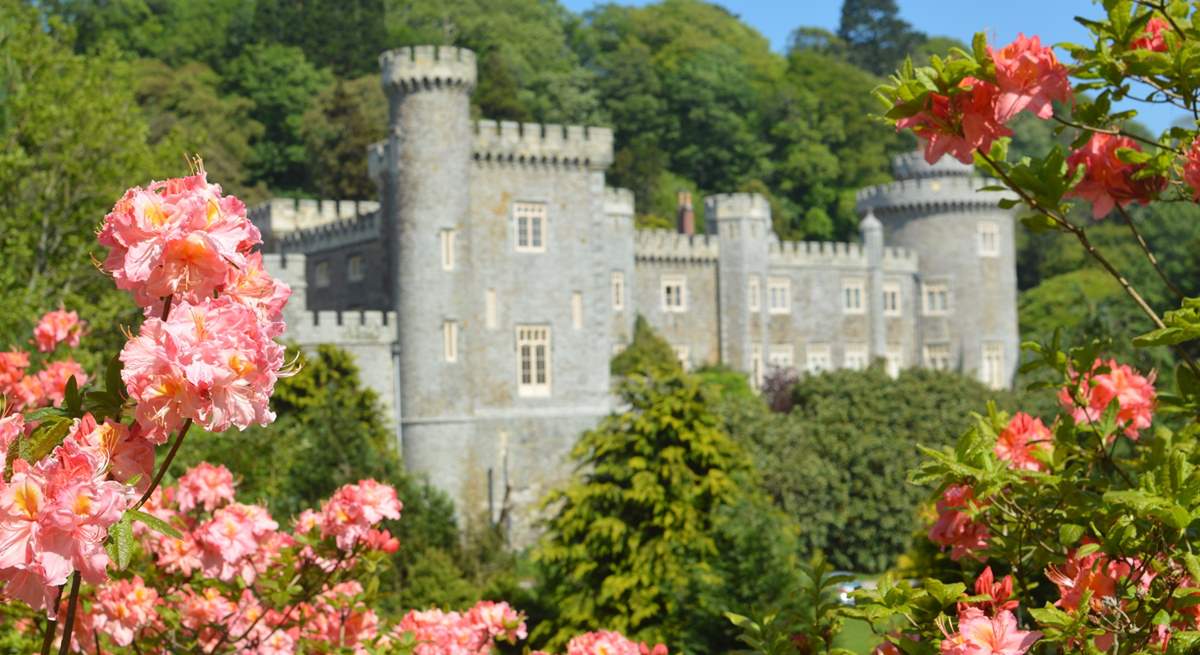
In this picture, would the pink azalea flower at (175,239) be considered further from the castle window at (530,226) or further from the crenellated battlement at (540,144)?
the castle window at (530,226)

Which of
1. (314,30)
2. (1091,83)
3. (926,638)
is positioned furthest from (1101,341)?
(314,30)

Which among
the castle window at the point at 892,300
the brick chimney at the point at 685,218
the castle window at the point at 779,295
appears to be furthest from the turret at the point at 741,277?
the castle window at the point at 892,300

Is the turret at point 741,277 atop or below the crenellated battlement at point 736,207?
below

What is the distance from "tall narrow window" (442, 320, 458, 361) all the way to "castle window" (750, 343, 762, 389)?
15432mm

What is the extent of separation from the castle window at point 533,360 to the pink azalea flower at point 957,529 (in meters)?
25.8

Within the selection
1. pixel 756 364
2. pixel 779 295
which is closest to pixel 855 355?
pixel 779 295

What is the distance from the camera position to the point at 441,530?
23.8m

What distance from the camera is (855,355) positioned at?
45.7 meters

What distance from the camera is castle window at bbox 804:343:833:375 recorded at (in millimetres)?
44750

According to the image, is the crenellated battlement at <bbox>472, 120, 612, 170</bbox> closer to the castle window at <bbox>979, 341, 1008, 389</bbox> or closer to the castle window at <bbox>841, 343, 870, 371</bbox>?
the castle window at <bbox>841, 343, 870, 371</bbox>

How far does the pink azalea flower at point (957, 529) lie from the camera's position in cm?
466

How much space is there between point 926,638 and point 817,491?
2754 cm

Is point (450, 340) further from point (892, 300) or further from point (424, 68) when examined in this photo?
point (892, 300)

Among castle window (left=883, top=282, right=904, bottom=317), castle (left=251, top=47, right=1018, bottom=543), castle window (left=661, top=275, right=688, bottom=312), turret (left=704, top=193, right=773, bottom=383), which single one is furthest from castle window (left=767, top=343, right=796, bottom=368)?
castle (left=251, top=47, right=1018, bottom=543)
